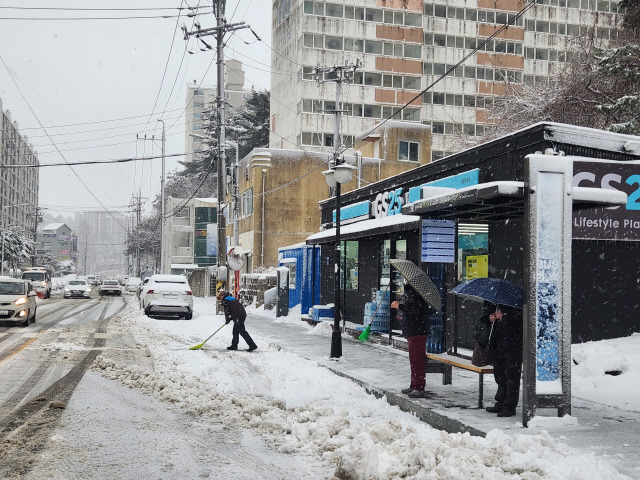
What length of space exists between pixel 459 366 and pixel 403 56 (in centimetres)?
5457

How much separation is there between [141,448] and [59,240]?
178 meters

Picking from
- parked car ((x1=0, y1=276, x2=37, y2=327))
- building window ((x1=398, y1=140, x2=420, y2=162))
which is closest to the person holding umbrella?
parked car ((x1=0, y1=276, x2=37, y2=327))

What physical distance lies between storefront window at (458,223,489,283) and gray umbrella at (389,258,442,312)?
5.14 m

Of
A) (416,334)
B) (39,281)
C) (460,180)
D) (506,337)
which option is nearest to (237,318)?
(460,180)

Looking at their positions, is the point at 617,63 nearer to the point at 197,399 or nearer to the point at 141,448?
the point at 197,399

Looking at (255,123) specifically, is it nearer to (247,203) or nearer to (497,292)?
(247,203)

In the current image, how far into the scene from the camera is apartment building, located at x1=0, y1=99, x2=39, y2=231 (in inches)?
4419

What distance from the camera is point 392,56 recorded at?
5994 centimetres

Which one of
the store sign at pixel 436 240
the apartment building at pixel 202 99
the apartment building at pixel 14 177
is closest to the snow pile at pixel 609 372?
the store sign at pixel 436 240

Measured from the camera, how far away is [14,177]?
124m

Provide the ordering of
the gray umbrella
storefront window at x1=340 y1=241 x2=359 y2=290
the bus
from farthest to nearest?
the bus < storefront window at x1=340 y1=241 x2=359 y2=290 < the gray umbrella

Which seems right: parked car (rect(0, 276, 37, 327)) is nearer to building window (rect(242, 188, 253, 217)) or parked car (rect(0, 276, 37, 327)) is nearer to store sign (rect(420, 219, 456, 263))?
store sign (rect(420, 219, 456, 263))

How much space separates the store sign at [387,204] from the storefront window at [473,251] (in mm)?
3339

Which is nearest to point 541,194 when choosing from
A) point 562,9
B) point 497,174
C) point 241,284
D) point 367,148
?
point 497,174
